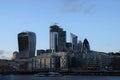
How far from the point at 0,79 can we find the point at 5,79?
2.06 meters

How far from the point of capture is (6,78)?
8781cm

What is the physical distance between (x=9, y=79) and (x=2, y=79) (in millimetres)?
1549

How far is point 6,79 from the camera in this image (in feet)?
284

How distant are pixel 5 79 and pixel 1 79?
139cm

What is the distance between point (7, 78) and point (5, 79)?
1763 mm

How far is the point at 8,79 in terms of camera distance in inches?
3413

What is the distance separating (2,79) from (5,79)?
739 millimetres

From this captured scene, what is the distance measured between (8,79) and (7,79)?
0.22 metres

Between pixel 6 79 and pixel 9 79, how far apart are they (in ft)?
2.56

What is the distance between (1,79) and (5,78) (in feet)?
3.28

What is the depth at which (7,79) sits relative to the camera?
8669 cm

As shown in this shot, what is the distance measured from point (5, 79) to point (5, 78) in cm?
152

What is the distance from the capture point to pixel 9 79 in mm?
86938

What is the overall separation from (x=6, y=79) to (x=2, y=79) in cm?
89
